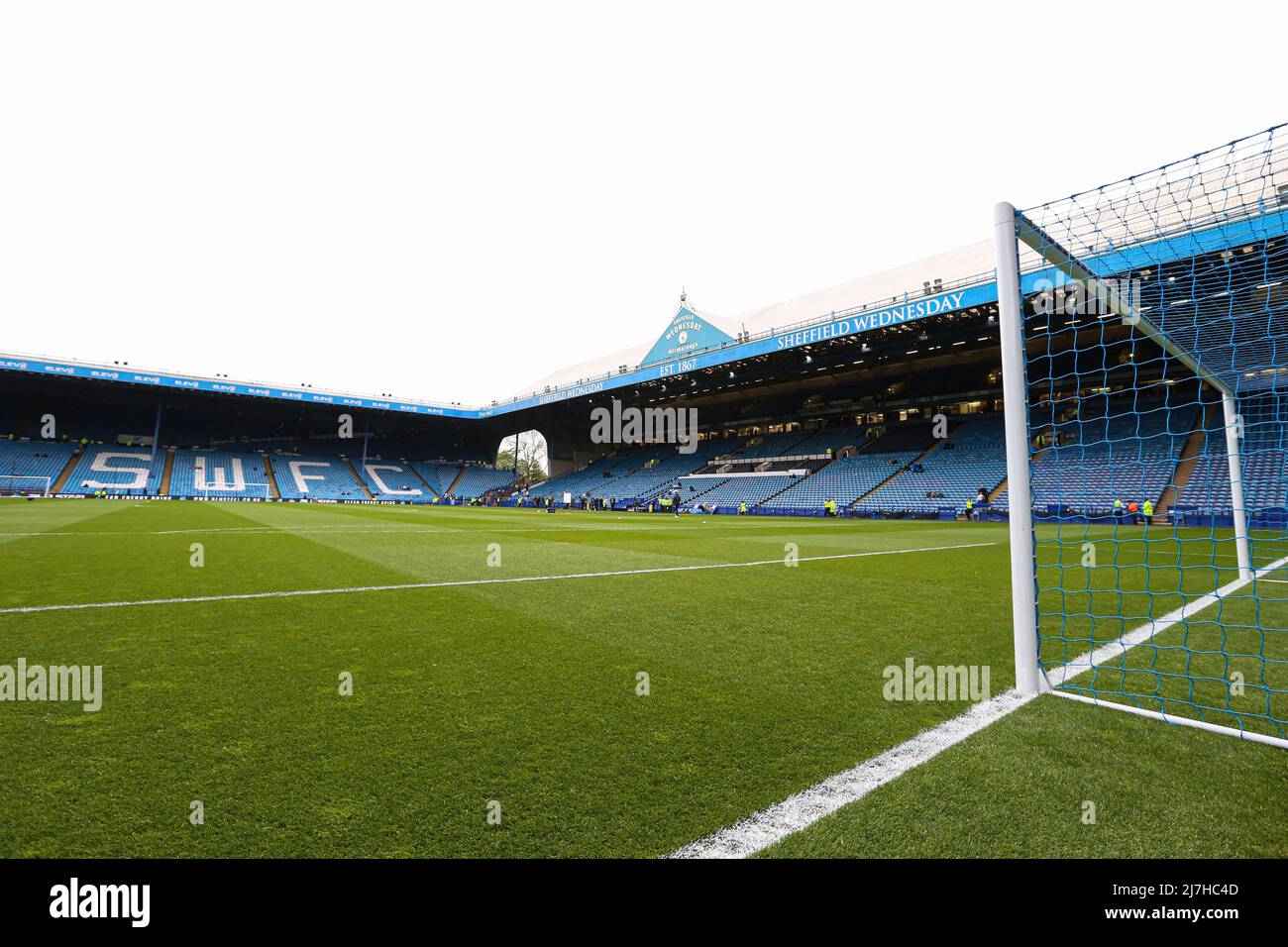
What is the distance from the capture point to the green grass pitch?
5.27 ft

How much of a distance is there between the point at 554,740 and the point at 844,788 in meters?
1.07

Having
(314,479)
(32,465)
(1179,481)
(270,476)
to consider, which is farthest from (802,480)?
(32,465)

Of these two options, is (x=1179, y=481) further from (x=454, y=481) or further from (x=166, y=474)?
(x=166, y=474)

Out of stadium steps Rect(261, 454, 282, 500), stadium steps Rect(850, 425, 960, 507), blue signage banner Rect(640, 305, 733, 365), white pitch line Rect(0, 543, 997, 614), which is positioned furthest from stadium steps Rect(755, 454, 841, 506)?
stadium steps Rect(261, 454, 282, 500)

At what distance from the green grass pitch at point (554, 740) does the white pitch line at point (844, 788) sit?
1.8 inches

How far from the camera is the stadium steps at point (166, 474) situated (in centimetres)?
3931

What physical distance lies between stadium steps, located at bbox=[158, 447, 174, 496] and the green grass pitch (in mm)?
44628

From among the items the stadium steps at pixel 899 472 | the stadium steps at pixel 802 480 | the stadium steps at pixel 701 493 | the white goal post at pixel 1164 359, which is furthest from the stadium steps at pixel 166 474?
the white goal post at pixel 1164 359

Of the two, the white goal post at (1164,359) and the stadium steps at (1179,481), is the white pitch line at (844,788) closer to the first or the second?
the white goal post at (1164,359)

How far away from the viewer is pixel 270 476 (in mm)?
44938

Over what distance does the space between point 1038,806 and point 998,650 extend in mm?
2133

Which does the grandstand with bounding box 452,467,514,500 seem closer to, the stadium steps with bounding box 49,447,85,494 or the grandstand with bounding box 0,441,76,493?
the stadium steps with bounding box 49,447,85,494
